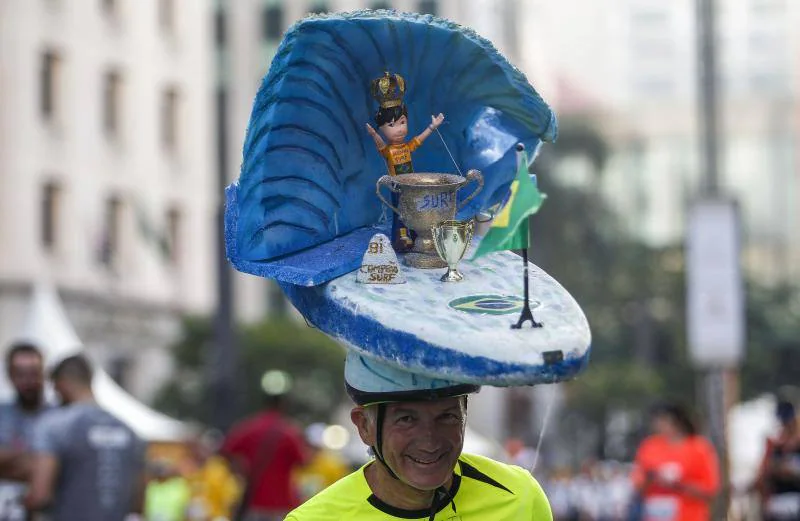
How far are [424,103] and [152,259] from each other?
40.8 meters

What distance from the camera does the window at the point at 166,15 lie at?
45938 mm

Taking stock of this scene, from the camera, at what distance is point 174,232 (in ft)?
154

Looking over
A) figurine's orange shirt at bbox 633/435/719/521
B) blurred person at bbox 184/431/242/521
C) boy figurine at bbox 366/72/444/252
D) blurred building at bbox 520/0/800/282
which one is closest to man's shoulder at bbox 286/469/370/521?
boy figurine at bbox 366/72/444/252

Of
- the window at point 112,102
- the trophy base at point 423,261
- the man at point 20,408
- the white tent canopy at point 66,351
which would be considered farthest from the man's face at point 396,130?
the window at point 112,102

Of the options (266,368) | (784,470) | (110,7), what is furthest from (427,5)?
(784,470)

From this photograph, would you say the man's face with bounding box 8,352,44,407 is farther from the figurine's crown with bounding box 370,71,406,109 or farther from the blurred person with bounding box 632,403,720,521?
the figurine's crown with bounding box 370,71,406,109

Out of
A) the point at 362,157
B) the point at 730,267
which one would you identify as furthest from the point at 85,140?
the point at 362,157

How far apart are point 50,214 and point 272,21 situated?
93.7 ft

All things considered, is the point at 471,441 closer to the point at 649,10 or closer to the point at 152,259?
the point at 152,259

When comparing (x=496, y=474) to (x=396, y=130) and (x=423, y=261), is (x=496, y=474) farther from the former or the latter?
(x=396, y=130)

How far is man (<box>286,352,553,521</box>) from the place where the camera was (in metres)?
4.03

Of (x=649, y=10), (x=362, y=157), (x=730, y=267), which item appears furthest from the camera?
(x=649, y=10)

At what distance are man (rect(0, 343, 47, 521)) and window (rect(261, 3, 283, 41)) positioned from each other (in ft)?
189

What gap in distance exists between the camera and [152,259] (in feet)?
147
